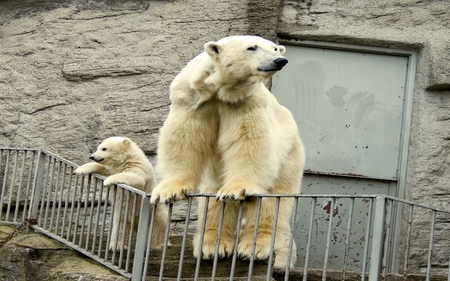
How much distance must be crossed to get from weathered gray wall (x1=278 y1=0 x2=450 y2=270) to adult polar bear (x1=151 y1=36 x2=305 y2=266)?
273 centimetres

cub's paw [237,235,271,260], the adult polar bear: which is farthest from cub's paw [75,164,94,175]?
cub's paw [237,235,271,260]

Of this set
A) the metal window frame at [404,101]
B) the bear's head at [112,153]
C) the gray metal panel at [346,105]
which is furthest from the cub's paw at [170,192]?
the metal window frame at [404,101]

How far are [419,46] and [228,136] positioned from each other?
3.70 m

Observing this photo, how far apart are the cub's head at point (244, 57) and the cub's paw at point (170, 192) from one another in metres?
0.86

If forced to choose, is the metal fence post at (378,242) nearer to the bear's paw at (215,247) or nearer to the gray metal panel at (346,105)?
the bear's paw at (215,247)

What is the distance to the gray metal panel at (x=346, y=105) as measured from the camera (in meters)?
8.05

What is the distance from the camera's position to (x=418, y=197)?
770 centimetres

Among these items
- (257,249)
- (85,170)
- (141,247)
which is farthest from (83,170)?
(257,249)

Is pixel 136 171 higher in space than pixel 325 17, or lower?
lower

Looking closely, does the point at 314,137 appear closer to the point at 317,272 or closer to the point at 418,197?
the point at 418,197

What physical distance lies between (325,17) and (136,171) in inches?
121

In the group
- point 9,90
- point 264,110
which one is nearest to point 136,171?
point 264,110

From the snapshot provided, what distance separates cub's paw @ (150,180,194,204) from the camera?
195 inches

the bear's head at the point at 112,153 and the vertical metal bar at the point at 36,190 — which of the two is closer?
the vertical metal bar at the point at 36,190
